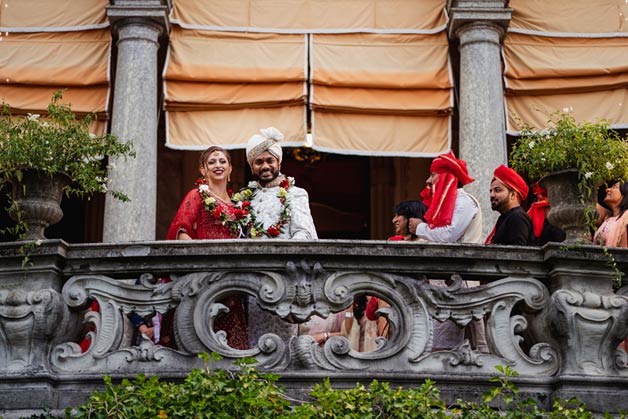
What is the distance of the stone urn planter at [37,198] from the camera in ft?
31.4

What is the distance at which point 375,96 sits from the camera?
16953mm

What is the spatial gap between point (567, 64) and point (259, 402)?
32.5 ft

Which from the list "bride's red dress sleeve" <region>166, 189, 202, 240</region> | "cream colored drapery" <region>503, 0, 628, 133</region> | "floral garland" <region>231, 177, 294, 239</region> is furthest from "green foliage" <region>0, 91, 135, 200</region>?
"cream colored drapery" <region>503, 0, 628, 133</region>

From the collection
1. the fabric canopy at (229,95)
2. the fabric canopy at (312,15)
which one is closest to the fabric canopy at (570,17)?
the fabric canopy at (312,15)

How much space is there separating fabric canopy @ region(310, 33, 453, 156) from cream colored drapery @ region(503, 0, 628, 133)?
0.92 metres

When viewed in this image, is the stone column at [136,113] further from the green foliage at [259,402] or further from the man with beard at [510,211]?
the green foliage at [259,402]

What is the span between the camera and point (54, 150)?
959 cm

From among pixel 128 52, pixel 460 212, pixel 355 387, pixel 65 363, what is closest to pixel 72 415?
pixel 65 363

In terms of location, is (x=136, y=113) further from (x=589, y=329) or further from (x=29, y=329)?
(x=589, y=329)

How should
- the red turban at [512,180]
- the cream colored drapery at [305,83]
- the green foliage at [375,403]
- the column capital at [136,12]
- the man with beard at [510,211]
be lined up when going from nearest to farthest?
the green foliage at [375,403]
the man with beard at [510,211]
the red turban at [512,180]
the column capital at [136,12]
the cream colored drapery at [305,83]

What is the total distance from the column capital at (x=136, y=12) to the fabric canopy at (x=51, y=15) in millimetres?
594

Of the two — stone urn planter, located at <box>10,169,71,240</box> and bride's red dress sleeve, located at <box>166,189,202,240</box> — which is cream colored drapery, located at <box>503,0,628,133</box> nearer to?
bride's red dress sleeve, located at <box>166,189,202,240</box>

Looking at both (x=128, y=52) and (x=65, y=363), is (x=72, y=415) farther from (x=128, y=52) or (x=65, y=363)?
(x=128, y=52)

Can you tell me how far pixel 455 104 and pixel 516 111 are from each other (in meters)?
0.82
